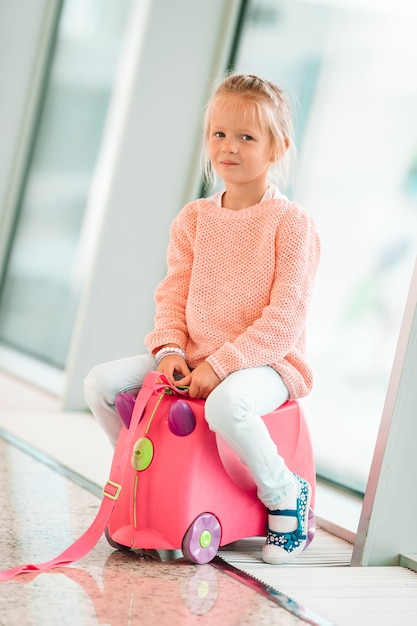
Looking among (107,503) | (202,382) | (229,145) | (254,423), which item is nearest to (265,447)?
(254,423)

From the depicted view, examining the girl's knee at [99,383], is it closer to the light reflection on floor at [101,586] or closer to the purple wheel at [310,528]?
the light reflection on floor at [101,586]

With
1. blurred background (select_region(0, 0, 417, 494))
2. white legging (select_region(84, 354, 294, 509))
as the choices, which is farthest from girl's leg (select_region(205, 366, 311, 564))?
blurred background (select_region(0, 0, 417, 494))

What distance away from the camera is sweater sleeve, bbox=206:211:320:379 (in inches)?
66.9

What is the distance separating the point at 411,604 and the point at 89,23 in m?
3.15

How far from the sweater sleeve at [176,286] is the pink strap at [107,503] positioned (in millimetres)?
194

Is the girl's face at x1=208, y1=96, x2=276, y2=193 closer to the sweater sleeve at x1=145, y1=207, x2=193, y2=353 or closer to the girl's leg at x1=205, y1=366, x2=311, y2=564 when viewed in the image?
the sweater sleeve at x1=145, y1=207, x2=193, y2=353

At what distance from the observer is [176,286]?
191 centimetres

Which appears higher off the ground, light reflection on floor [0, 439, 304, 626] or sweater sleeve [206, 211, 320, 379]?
sweater sleeve [206, 211, 320, 379]

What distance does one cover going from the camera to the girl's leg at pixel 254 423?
159 centimetres

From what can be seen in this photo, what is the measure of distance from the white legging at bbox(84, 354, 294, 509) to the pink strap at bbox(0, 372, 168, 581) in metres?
0.11

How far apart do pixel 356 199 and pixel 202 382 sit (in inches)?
39.4

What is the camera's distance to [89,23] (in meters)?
3.98

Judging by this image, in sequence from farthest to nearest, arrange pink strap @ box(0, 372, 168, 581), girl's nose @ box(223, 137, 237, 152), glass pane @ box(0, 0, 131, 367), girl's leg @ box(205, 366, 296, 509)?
glass pane @ box(0, 0, 131, 367) → girl's nose @ box(223, 137, 237, 152) → girl's leg @ box(205, 366, 296, 509) → pink strap @ box(0, 372, 168, 581)

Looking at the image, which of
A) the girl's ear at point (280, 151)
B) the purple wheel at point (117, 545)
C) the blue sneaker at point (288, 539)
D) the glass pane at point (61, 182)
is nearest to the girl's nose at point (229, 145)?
the girl's ear at point (280, 151)
